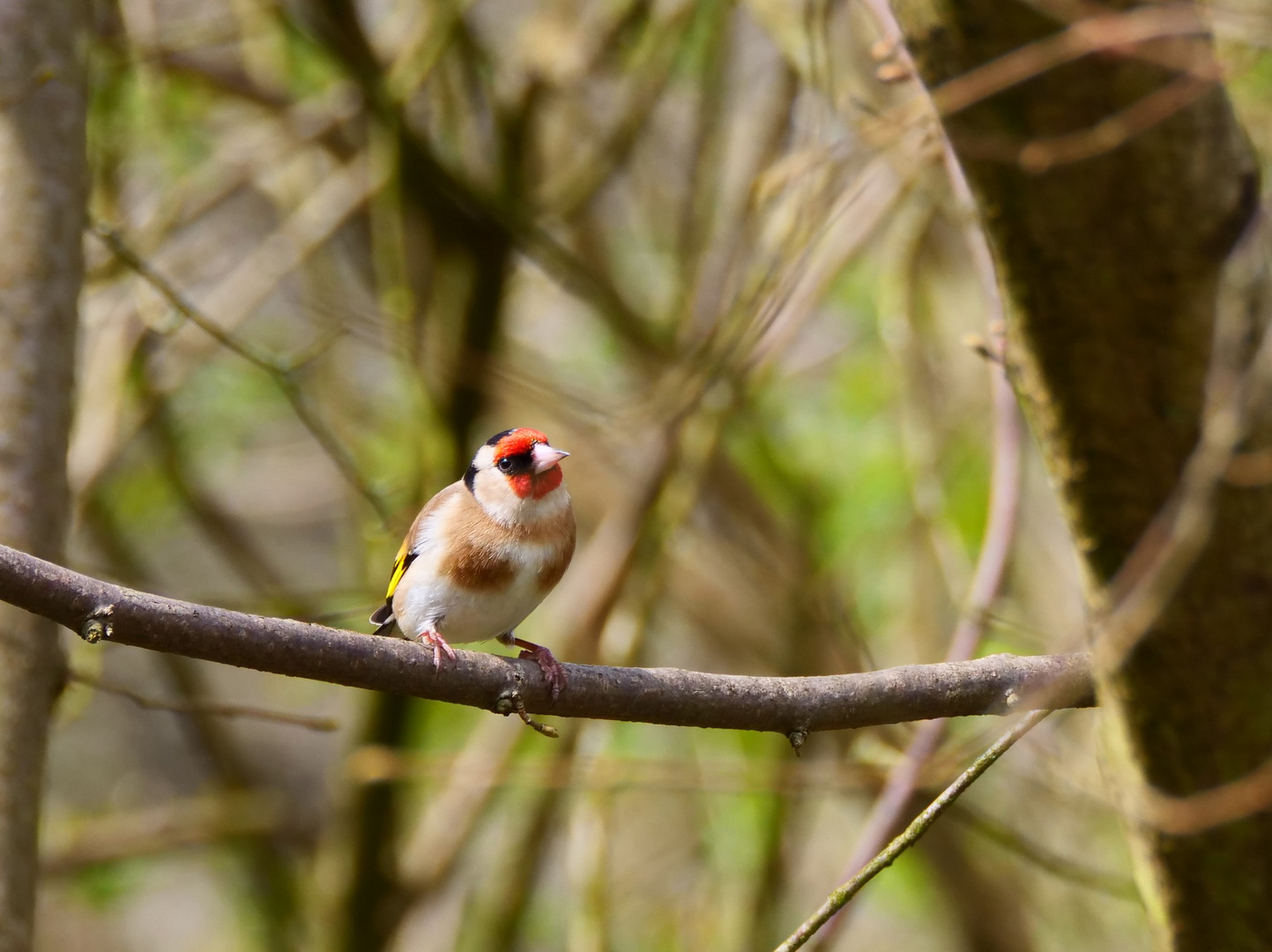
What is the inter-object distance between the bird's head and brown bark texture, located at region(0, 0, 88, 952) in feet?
3.14

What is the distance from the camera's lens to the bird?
3043 millimetres

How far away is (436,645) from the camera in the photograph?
2766 mm

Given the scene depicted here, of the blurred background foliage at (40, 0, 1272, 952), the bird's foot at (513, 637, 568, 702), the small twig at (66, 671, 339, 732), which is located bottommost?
the blurred background foliage at (40, 0, 1272, 952)

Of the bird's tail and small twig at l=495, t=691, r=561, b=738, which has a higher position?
small twig at l=495, t=691, r=561, b=738

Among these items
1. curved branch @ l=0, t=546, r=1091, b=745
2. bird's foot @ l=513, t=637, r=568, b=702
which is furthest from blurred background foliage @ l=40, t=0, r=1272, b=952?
bird's foot @ l=513, t=637, r=568, b=702

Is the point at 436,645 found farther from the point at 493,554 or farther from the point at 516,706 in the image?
the point at 516,706

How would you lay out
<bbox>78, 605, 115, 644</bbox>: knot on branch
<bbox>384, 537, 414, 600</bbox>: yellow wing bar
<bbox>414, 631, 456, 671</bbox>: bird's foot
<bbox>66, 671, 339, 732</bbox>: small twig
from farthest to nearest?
<bbox>384, 537, 414, 600</bbox>: yellow wing bar
<bbox>66, 671, 339, 732</bbox>: small twig
<bbox>414, 631, 456, 671</bbox>: bird's foot
<bbox>78, 605, 115, 644</bbox>: knot on branch

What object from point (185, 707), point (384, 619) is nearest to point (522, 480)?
point (384, 619)

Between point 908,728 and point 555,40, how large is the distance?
3259 millimetres

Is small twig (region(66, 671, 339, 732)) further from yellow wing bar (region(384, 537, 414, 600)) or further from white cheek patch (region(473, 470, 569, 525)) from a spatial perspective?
white cheek patch (region(473, 470, 569, 525))

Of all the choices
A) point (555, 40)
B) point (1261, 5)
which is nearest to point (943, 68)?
point (1261, 5)

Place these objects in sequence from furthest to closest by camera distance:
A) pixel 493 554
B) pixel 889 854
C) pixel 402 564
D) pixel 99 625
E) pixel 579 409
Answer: pixel 579 409 < pixel 402 564 < pixel 493 554 < pixel 889 854 < pixel 99 625

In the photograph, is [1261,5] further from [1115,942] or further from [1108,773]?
[1115,942]

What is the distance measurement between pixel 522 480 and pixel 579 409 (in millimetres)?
1479
